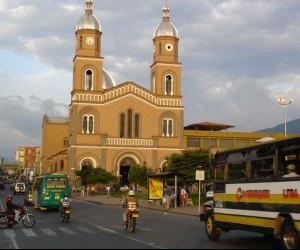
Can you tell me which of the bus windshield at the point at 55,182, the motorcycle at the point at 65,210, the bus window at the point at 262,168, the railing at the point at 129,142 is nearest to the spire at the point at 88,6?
the railing at the point at 129,142

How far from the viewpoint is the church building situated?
76.6m

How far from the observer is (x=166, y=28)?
268ft

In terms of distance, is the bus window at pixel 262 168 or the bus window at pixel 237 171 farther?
the bus window at pixel 237 171

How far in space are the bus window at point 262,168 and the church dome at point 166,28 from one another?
6707 centimetres

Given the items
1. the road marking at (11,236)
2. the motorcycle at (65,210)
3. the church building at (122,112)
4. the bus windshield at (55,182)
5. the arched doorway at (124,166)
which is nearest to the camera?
the road marking at (11,236)

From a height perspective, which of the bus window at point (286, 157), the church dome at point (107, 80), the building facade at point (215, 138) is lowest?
the bus window at point (286, 157)

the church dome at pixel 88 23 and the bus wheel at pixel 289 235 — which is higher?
the church dome at pixel 88 23

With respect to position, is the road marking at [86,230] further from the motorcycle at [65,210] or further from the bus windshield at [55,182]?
the bus windshield at [55,182]

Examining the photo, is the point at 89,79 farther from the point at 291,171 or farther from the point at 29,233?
the point at 291,171

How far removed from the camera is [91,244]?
52.3 feet

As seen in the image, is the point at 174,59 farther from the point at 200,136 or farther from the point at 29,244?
the point at 29,244

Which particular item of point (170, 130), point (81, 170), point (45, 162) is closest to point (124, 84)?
point (170, 130)

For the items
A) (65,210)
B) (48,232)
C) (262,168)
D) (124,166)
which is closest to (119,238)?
(48,232)

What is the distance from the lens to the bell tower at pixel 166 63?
267 feet
